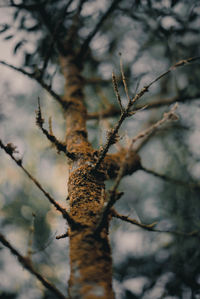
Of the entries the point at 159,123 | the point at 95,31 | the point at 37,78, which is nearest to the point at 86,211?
the point at 159,123

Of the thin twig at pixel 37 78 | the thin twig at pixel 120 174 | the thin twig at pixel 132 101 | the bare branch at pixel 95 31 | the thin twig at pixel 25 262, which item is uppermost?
the bare branch at pixel 95 31

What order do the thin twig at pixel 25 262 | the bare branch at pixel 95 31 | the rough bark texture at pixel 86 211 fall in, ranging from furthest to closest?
the bare branch at pixel 95 31
the rough bark texture at pixel 86 211
the thin twig at pixel 25 262

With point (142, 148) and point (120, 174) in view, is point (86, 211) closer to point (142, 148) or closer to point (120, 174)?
point (120, 174)

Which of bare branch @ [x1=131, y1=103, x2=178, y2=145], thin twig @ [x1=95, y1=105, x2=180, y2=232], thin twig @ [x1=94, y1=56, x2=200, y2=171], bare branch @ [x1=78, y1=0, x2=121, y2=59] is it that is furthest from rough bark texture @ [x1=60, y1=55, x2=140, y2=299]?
bare branch @ [x1=78, y1=0, x2=121, y2=59]

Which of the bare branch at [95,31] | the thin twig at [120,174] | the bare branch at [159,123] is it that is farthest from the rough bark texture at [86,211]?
the bare branch at [95,31]

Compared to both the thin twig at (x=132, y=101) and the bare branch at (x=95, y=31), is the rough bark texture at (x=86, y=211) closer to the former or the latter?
the thin twig at (x=132, y=101)

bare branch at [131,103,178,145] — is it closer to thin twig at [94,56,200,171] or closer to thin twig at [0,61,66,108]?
thin twig at [94,56,200,171]

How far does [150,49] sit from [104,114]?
148 cm

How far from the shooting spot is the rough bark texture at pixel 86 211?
798 millimetres

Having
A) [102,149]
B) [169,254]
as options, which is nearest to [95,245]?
[102,149]

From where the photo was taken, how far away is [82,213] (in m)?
0.99

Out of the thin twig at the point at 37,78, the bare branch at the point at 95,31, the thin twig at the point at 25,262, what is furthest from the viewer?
the bare branch at the point at 95,31

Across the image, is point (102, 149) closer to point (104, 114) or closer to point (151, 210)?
point (104, 114)

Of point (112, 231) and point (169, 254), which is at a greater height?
point (112, 231)
